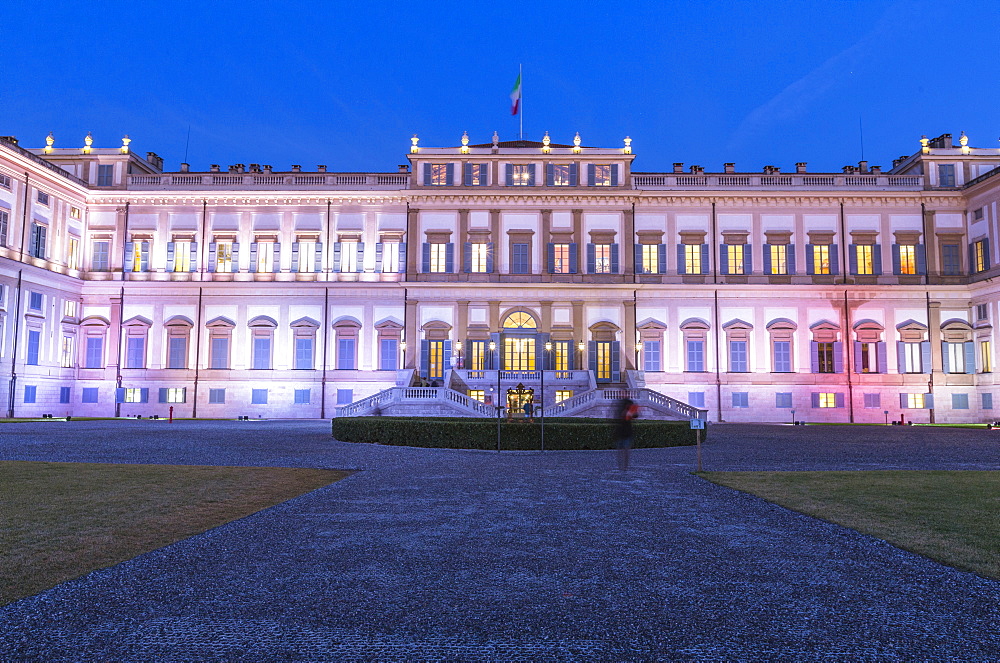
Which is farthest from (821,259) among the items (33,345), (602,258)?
(33,345)

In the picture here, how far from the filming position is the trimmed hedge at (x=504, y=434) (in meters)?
17.9

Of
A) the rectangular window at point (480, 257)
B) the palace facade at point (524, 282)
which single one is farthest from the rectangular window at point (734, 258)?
the rectangular window at point (480, 257)

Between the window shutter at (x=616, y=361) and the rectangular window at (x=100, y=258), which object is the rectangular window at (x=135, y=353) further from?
the window shutter at (x=616, y=361)

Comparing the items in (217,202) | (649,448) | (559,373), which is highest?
(217,202)

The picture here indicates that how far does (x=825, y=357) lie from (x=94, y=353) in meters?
40.0

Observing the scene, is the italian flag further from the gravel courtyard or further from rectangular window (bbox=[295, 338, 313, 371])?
the gravel courtyard

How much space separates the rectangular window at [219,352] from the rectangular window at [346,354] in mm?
6193

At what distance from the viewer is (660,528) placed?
7.39 metres

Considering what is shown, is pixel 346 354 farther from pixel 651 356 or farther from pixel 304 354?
pixel 651 356

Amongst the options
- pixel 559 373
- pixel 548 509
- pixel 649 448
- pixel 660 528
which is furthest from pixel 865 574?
pixel 559 373

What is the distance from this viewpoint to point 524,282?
121ft

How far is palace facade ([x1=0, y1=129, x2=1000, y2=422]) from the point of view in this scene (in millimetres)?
36125

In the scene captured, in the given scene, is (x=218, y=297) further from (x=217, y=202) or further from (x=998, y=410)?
(x=998, y=410)

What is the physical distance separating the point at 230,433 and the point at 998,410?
35.6 m
